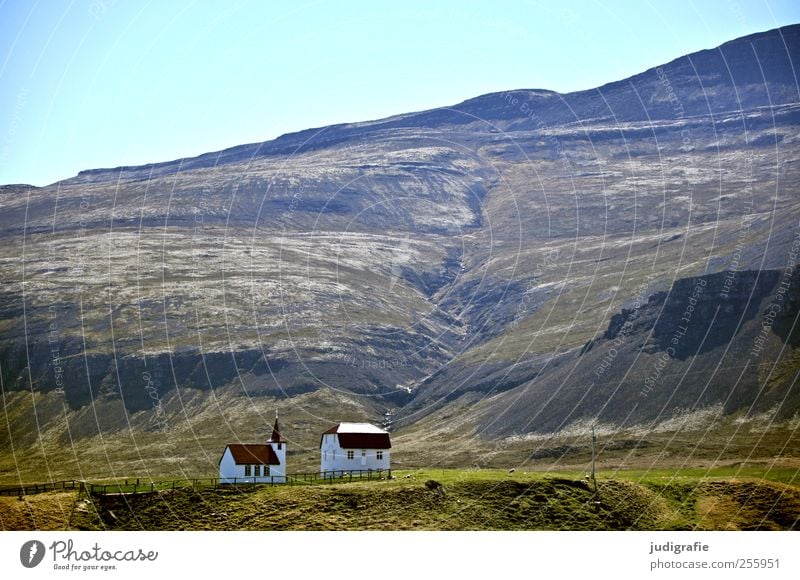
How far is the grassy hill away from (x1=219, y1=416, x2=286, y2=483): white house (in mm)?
10140

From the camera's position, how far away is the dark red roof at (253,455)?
106 m

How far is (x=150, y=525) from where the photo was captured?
87688 mm

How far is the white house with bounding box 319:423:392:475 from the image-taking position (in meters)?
113

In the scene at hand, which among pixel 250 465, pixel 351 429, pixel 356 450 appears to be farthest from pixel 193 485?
pixel 351 429

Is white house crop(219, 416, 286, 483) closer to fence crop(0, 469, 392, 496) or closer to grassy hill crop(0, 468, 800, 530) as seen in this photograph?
fence crop(0, 469, 392, 496)

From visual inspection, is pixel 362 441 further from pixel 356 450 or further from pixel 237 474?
pixel 237 474

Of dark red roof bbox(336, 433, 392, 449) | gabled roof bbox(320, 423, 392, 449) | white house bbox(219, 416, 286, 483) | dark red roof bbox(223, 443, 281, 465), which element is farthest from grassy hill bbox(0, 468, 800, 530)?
gabled roof bbox(320, 423, 392, 449)

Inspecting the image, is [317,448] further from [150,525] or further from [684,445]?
[150,525]

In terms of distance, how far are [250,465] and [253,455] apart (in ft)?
3.44

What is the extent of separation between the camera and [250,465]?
349ft

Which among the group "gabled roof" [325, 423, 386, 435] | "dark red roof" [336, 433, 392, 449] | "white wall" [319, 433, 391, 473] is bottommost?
"white wall" [319, 433, 391, 473]

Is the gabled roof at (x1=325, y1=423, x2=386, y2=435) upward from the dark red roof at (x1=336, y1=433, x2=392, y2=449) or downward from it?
upward

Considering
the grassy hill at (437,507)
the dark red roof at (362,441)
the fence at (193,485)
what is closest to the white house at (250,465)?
the fence at (193,485)
